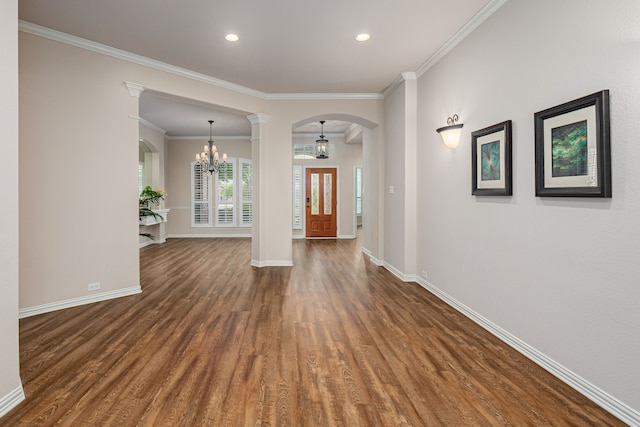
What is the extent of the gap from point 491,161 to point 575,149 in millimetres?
931

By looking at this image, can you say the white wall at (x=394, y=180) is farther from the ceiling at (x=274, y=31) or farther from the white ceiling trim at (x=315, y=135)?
the white ceiling trim at (x=315, y=135)

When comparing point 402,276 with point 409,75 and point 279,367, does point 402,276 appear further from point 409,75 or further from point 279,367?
point 279,367

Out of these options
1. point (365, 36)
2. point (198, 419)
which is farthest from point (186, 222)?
point (198, 419)

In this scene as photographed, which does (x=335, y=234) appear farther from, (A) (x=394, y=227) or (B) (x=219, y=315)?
(B) (x=219, y=315)

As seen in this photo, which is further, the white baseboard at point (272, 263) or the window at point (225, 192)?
the window at point (225, 192)

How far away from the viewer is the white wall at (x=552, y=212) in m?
1.89

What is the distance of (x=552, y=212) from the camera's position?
241 centimetres

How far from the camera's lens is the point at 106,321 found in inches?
132

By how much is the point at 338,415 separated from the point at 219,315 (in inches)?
78.2

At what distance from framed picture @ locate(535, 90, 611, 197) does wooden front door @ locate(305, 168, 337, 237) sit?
7740 millimetres

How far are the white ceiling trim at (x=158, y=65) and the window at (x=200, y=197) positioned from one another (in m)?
4.85

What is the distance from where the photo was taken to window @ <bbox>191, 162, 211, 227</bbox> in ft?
32.6

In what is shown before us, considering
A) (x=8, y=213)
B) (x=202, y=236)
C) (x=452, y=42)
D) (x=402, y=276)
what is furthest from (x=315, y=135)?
(x=8, y=213)

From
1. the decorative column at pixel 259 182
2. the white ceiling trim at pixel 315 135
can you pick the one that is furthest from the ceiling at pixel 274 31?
the white ceiling trim at pixel 315 135
